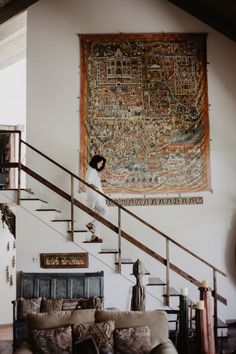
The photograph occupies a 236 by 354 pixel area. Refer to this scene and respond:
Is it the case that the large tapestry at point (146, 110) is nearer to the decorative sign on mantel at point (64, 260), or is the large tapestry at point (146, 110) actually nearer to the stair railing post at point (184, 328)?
the decorative sign on mantel at point (64, 260)

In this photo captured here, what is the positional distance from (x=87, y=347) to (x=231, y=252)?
4.52m

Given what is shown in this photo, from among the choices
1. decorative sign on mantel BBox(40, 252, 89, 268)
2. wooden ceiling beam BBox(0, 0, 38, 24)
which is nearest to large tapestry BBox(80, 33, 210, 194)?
wooden ceiling beam BBox(0, 0, 38, 24)

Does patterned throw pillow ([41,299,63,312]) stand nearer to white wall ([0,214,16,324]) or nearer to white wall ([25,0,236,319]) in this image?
white wall ([25,0,236,319])

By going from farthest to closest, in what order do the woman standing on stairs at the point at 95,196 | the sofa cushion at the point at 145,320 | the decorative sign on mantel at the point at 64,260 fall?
the woman standing on stairs at the point at 95,196 → the decorative sign on mantel at the point at 64,260 → the sofa cushion at the point at 145,320

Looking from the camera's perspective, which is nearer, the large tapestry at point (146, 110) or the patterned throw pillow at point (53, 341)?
the patterned throw pillow at point (53, 341)

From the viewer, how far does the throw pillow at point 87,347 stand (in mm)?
4852

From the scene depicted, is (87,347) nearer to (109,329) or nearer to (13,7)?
(109,329)

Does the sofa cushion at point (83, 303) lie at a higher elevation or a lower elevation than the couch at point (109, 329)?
lower

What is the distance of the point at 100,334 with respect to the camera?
498 cm

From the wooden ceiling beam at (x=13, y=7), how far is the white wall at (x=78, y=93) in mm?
123

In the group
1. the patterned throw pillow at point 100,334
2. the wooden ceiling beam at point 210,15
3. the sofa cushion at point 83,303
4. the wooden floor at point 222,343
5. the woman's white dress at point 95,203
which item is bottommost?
the wooden floor at point 222,343

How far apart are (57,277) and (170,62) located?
4337mm

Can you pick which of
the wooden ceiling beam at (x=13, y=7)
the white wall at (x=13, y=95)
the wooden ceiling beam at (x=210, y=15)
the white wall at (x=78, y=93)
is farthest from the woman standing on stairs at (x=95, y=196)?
the white wall at (x=13, y=95)

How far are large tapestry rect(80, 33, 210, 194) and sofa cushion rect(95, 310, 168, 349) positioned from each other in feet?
12.4
